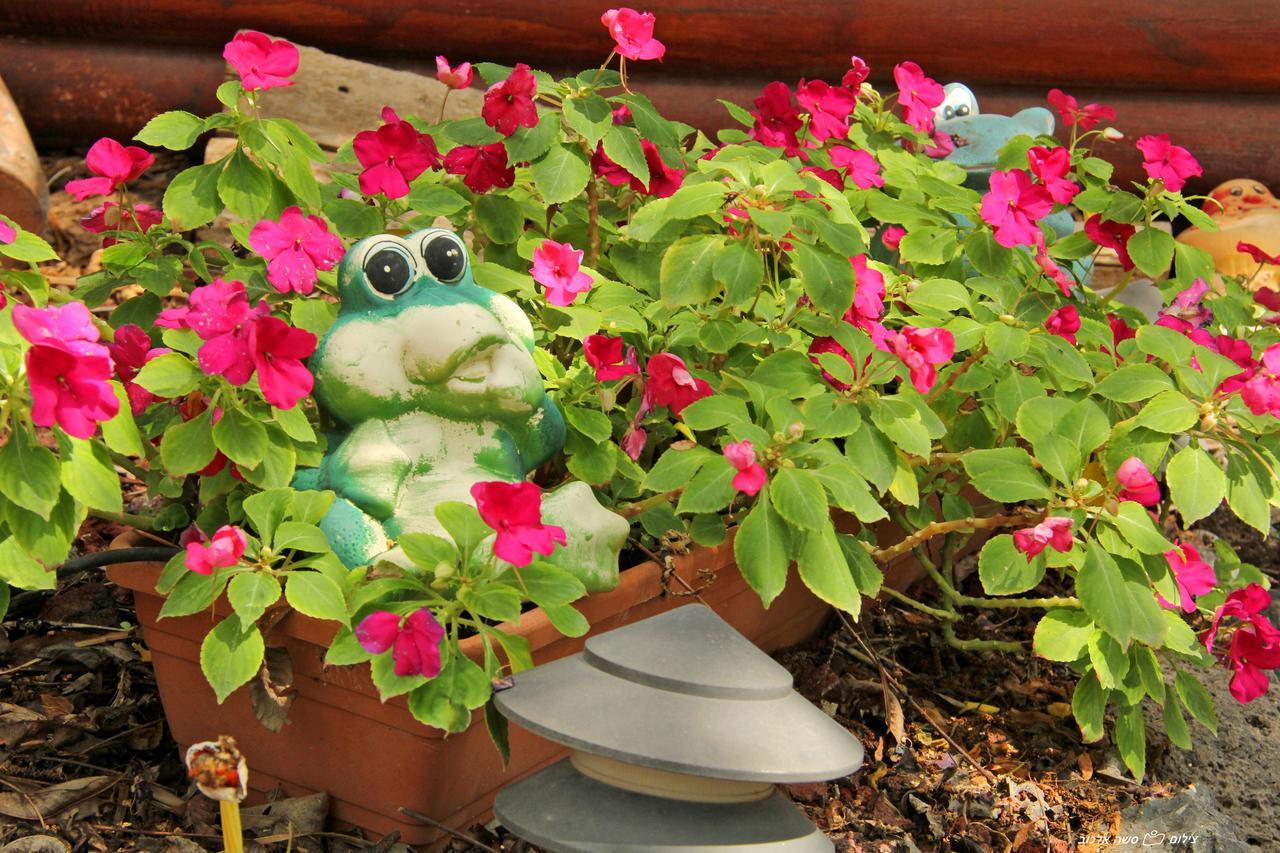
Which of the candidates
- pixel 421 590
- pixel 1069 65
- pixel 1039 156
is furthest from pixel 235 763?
pixel 1069 65

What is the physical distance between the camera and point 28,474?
1.44 metres

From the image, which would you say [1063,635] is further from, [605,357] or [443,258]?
[443,258]

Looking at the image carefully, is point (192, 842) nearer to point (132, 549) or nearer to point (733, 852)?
point (132, 549)

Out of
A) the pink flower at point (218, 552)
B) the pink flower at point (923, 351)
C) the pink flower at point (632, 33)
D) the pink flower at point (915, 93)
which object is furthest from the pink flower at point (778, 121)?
the pink flower at point (218, 552)

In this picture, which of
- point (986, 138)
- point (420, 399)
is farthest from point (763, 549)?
point (986, 138)

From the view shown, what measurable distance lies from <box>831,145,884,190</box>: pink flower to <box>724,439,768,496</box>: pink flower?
0.85 metres

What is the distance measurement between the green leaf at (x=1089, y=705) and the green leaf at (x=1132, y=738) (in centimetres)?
3

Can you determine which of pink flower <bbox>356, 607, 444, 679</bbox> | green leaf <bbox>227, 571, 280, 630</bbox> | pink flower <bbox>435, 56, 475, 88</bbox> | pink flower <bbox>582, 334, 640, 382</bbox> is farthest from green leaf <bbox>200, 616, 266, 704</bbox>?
pink flower <bbox>435, 56, 475, 88</bbox>

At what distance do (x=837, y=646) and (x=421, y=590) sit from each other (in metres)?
0.98

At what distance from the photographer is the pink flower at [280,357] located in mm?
1522

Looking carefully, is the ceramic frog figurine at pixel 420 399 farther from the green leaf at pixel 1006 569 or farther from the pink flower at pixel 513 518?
A: the green leaf at pixel 1006 569

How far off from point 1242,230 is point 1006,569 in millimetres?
2515

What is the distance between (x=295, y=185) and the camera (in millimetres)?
1894

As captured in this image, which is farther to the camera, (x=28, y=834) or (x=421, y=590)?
(x=28, y=834)
